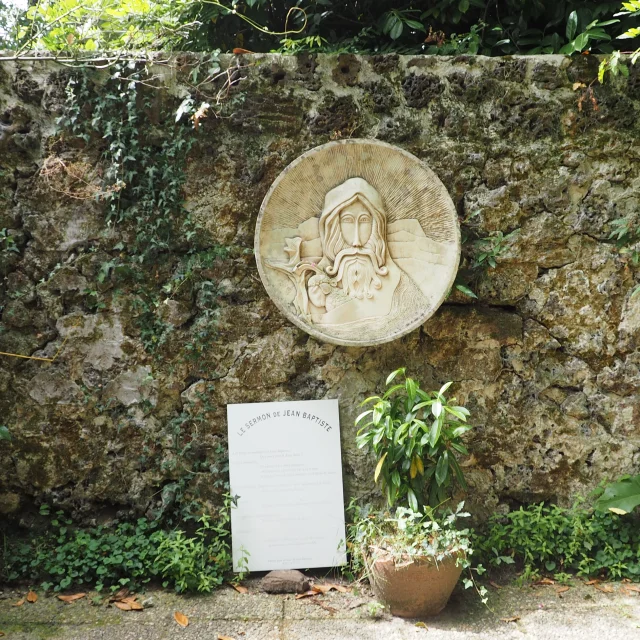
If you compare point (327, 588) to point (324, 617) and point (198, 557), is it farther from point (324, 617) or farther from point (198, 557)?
point (198, 557)

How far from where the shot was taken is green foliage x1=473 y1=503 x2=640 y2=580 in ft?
10.8

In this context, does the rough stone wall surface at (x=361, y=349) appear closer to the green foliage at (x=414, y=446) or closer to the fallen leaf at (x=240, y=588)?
the green foliage at (x=414, y=446)

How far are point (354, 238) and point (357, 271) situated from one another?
0.17m

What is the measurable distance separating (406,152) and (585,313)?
1265 millimetres

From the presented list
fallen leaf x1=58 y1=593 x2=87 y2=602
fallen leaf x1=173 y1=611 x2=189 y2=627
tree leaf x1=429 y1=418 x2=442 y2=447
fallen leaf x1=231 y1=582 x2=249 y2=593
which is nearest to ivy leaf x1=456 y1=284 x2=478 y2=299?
tree leaf x1=429 y1=418 x2=442 y2=447

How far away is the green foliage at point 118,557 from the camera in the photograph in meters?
3.09

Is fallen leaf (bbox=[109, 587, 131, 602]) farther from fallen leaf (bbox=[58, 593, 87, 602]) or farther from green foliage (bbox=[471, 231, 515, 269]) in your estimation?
green foliage (bbox=[471, 231, 515, 269])

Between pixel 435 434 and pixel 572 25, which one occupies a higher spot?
pixel 572 25

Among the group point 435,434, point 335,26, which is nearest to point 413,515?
point 435,434

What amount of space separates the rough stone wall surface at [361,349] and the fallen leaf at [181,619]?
0.62 metres

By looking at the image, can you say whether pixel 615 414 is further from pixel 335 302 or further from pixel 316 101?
→ pixel 316 101

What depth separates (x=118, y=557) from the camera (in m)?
3.12

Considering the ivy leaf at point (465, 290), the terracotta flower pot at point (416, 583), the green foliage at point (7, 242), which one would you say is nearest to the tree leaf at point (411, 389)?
A: the ivy leaf at point (465, 290)

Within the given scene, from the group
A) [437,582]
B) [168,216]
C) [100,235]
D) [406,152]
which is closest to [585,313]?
[406,152]
